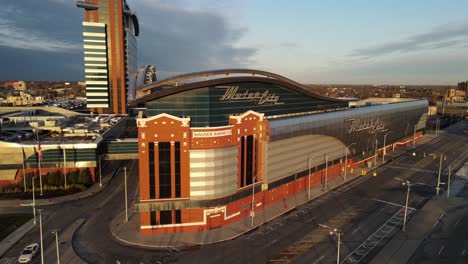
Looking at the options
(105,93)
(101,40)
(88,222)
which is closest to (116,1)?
(101,40)

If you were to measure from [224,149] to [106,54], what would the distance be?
4638 inches

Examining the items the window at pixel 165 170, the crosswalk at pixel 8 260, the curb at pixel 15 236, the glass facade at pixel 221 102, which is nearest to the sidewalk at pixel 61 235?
the curb at pixel 15 236

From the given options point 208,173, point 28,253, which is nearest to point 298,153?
point 208,173

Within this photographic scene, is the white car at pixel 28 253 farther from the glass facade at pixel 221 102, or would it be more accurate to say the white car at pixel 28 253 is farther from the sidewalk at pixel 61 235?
the glass facade at pixel 221 102

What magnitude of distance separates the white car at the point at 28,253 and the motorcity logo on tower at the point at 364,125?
214ft

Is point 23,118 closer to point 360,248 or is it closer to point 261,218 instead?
point 261,218

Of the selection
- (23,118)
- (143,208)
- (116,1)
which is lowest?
(143,208)

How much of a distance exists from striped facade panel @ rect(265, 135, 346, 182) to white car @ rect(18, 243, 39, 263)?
35.3 metres

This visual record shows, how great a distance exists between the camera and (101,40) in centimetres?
14112

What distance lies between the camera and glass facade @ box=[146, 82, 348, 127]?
52.1 meters

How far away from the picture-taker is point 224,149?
47594mm

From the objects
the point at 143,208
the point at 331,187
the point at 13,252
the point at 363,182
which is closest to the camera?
the point at 13,252

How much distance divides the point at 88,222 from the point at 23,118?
225 feet

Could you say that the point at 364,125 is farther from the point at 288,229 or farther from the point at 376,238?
the point at 288,229
